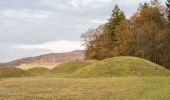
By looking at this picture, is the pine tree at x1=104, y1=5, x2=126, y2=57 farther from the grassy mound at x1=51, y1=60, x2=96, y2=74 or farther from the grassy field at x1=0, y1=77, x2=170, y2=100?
the grassy field at x1=0, y1=77, x2=170, y2=100

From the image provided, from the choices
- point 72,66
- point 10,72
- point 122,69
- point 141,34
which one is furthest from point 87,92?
point 141,34

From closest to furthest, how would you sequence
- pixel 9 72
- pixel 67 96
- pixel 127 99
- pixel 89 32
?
pixel 127 99 < pixel 67 96 < pixel 9 72 < pixel 89 32

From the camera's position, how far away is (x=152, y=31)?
8506cm

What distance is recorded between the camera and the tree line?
82.3 m

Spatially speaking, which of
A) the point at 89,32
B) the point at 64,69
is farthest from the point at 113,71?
the point at 89,32

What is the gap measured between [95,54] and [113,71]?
4561 centimetres

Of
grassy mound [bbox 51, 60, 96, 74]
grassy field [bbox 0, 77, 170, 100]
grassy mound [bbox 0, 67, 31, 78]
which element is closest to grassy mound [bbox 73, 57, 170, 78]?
grassy mound [bbox 0, 67, 31, 78]

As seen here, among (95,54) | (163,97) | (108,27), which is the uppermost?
(108,27)

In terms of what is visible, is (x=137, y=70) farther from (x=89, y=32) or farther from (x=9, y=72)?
(x=89, y=32)

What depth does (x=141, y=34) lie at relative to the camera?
282 ft

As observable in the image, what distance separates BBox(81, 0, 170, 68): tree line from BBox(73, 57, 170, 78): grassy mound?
24.5 metres

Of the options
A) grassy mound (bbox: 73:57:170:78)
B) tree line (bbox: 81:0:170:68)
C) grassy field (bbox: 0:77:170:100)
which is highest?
tree line (bbox: 81:0:170:68)

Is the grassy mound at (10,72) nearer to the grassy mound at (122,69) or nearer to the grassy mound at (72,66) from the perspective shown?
the grassy mound at (122,69)

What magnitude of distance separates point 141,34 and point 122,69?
32.4 metres
